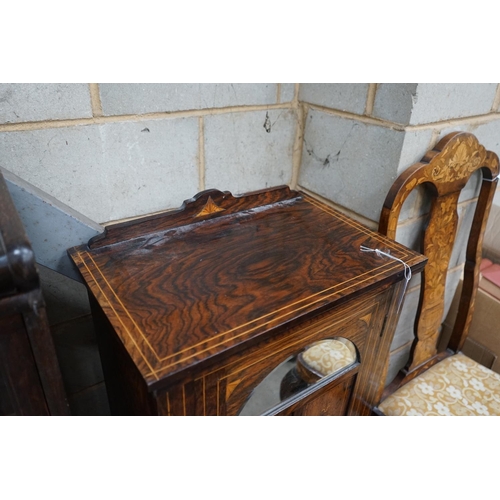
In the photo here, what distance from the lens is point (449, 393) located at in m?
1.36

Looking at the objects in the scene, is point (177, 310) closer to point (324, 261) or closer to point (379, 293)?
point (324, 261)

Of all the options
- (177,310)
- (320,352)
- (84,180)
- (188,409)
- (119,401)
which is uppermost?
(84,180)

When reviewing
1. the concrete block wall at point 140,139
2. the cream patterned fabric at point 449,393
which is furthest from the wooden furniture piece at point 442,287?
the concrete block wall at point 140,139

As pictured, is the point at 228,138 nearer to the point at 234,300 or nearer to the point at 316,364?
the point at 234,300

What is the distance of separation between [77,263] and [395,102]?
2.99 ft

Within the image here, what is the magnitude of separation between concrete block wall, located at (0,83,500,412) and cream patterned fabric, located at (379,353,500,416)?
1.02 feet

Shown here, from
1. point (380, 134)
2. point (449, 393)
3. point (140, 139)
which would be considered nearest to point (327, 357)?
point (449, 393)

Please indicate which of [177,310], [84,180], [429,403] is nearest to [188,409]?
[177,310]

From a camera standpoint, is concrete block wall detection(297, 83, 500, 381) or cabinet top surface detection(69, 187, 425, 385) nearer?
cabinet top surface detection(69, 187, 425, 385)

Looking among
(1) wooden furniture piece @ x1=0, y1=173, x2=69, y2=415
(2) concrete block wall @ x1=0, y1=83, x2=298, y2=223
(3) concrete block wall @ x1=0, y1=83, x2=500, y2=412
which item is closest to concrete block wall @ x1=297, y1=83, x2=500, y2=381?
(3) concrete block wall @ x1=0, y1=83, x2=500, y2=412

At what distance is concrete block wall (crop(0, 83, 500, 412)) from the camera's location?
0.96 metres

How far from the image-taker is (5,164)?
A: 924 millimetres

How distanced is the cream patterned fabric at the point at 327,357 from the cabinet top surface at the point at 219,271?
0.42m

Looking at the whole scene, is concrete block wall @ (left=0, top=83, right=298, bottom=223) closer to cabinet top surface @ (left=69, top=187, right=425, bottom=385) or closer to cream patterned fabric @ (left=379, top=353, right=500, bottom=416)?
cabinet top surface @ (left=69, top=187, right=425, bottom=385)
